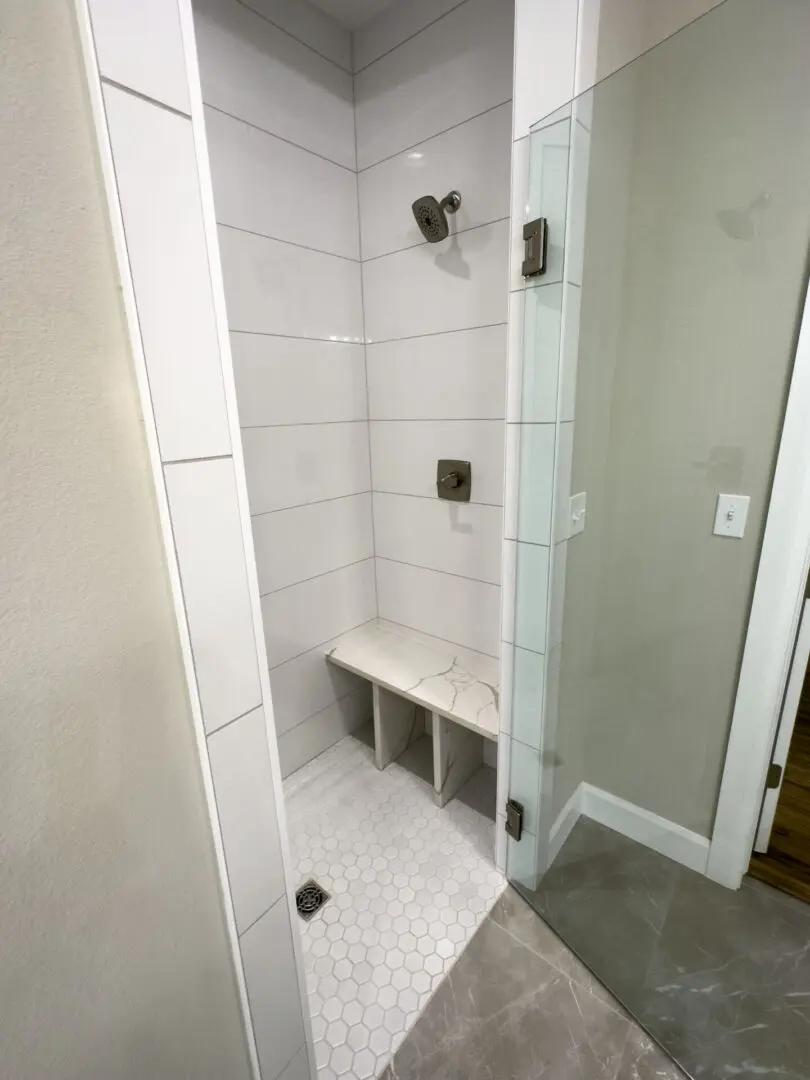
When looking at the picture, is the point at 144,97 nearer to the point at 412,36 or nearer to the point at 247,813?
the point at 247,813

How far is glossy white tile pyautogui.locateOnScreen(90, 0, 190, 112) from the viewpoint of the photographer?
0.42 meters

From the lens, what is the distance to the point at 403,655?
5.93 feet

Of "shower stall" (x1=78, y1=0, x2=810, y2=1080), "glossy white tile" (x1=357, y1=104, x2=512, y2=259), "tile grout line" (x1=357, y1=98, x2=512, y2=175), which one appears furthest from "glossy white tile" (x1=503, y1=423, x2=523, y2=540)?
"tile grout line" (x1=357, y1=98, x2=512, y2=175)

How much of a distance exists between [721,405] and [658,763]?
1039 mm

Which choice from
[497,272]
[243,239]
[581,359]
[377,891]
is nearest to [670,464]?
[581,359]

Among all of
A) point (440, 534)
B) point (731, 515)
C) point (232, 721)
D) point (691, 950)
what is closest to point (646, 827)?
point (691, 950)

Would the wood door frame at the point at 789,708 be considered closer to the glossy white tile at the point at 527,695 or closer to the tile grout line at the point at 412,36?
the glossy white tile at the point at 527,695

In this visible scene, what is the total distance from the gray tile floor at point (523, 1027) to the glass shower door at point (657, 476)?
2.6 inches

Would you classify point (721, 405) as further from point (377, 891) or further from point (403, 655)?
point (377, 891)

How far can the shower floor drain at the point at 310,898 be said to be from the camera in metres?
Answer: 1.35

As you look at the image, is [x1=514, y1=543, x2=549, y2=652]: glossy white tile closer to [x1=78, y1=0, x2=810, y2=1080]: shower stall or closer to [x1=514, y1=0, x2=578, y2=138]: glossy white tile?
[x1=78, y1=0, x2=810, y2=1080]: shower stall

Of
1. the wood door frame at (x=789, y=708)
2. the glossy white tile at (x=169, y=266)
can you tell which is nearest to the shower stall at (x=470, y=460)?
the glossy white tile at (x=169, y=266)

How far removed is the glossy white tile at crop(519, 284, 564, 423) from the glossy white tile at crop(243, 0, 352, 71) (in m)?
1.19

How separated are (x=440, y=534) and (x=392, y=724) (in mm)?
776
